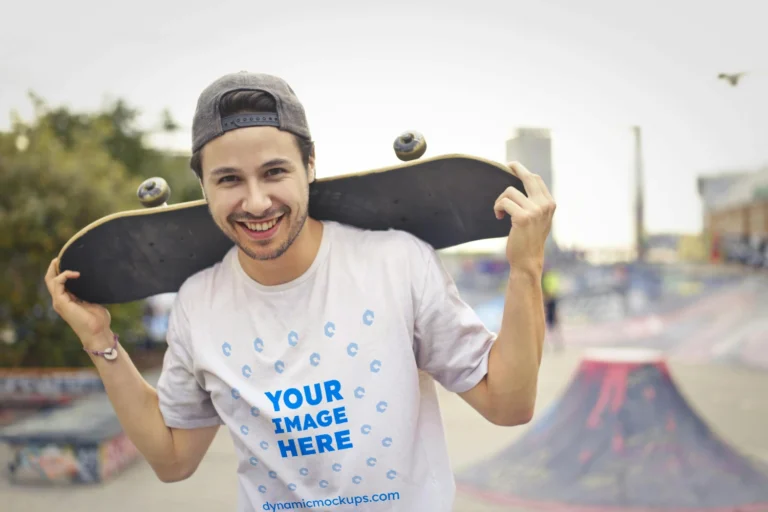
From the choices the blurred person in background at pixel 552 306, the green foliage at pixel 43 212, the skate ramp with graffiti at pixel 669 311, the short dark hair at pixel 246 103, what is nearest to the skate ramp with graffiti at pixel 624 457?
the short dark hair at pixel 246 103

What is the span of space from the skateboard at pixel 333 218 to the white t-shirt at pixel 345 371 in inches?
3.6

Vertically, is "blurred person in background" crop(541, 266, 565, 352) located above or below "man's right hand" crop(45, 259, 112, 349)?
below

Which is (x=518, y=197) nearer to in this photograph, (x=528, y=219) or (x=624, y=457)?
(x=528, y=219)

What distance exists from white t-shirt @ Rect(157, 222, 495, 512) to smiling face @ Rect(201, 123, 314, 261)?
0.13 m

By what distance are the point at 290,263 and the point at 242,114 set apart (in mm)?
314

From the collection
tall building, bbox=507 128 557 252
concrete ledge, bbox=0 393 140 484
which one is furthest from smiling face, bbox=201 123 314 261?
concrete ledge, bbox=0 393 140 484

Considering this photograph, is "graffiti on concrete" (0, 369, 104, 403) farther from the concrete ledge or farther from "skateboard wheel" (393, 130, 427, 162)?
"skateboard wheel" (393, 130, 427, 162)

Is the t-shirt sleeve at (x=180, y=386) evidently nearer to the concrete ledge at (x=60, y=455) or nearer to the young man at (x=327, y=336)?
the young man at (x=327, y=336)

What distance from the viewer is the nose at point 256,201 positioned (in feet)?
4.24

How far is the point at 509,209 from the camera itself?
1.31 m

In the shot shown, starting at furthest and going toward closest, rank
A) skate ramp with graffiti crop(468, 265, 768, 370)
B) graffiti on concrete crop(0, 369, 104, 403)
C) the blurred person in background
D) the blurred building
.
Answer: the blurred building → skate ramp with graffiti crop(468, 265, 768, 370) → the blurred person in background → graffiti on concrete crop(0, 369, 104, 403)

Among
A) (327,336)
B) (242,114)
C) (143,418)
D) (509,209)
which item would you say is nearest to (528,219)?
(509,209)

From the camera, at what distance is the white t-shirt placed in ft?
4.46

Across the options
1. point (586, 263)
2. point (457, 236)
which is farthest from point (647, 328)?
point (457, 236)
